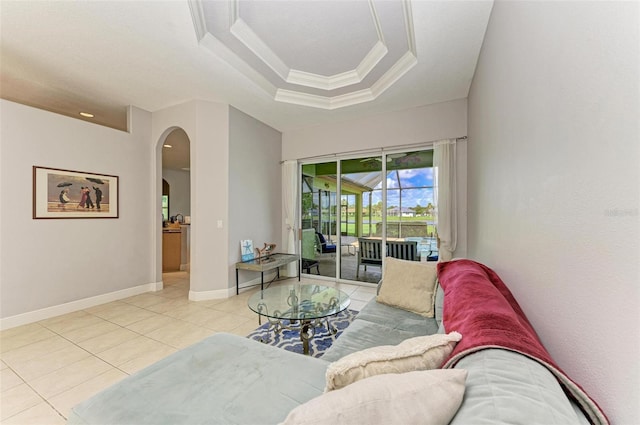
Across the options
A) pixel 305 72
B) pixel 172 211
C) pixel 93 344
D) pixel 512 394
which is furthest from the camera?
pixel 172 211

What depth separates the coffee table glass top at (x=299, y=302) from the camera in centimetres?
213

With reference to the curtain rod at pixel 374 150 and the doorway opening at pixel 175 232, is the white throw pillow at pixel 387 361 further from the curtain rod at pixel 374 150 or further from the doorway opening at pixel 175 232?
the doorway opening at pixel 175 232

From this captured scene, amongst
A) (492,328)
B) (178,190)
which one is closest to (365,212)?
(492,328)

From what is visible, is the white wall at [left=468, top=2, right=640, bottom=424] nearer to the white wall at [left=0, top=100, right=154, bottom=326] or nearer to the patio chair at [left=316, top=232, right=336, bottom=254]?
the patio chair at [left=316, top=232, right=336, bottom=254]

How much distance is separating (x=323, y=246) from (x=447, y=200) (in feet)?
7.80

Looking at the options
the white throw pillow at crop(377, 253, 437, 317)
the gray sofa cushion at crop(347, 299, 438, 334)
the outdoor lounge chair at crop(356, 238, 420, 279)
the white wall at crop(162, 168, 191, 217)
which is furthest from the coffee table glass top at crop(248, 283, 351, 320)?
the white wall at crop(162, 168, 191, 217)

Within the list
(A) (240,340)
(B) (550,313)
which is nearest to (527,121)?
(B) (550,313)

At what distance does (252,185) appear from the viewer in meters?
4.30

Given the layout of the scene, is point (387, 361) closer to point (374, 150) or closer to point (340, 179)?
point (374, 150)

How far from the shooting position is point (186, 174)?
8.66 meters

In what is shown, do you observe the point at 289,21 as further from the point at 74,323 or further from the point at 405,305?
the point at 74,323

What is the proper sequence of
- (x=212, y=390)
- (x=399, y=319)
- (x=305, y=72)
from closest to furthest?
1. (x=212, y=390)
2. (x=399, y=319)
3. (x=305, y=72)

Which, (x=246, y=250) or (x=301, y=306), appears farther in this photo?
(x=246, y=250)

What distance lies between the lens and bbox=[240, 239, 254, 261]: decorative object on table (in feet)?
13.2
